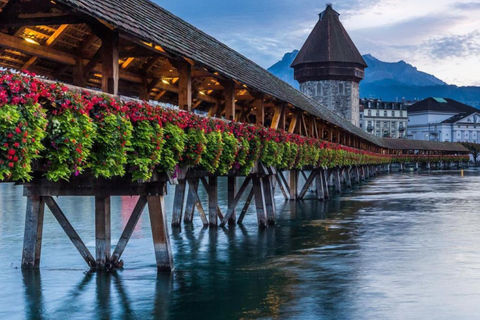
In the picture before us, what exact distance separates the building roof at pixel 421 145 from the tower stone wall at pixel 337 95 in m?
15.2

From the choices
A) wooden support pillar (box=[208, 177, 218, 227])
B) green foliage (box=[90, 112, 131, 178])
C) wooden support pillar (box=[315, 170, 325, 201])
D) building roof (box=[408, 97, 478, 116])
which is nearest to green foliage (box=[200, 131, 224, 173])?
green foliage (box=[90, 112, 131, 178])

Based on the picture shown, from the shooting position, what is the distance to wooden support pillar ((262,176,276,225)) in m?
21.4

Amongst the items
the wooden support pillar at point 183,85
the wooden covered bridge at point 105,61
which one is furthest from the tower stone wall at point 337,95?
the wooden support pillar at point 183,85

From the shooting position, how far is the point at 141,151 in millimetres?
10656

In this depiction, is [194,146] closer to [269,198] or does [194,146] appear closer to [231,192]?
[231,192]

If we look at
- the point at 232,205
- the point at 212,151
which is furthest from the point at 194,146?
the point at 232,205

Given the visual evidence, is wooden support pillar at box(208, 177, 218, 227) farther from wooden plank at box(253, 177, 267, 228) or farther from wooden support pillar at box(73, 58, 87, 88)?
wooden support pillar at box(73, 58, 87, 88)

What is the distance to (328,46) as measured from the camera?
83.8 meters

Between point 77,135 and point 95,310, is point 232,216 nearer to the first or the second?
point 95,310

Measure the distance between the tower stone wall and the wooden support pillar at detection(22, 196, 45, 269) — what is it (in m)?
71.4

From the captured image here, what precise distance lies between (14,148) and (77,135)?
138 centimetres

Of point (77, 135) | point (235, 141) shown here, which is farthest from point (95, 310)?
point (235, 141)

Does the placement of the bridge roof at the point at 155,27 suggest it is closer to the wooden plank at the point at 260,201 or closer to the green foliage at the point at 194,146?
the green foliage at the point at 194,146

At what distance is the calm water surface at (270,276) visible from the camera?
34.0ft
